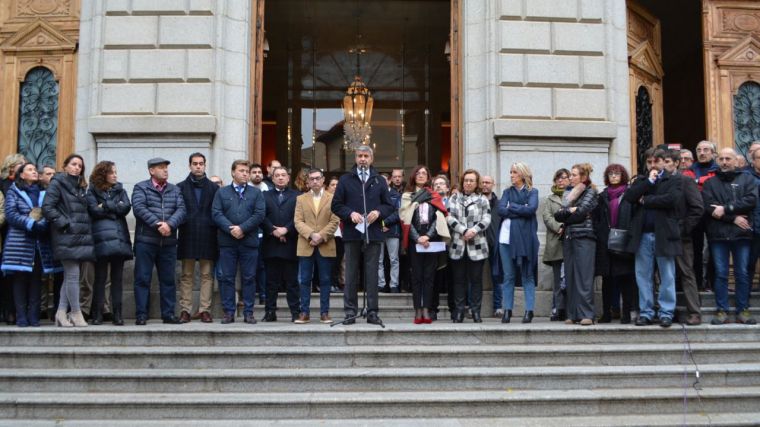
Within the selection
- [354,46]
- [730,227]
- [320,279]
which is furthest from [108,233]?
[354,46]

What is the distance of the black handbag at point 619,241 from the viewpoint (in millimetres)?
8938

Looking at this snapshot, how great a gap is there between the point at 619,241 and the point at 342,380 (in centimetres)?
388

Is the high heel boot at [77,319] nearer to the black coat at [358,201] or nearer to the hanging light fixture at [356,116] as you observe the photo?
the black coat at [358,201]

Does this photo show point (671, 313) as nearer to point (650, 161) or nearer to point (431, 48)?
point (650, 161)

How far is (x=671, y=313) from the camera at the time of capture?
8.60m

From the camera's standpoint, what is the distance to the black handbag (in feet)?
29.3

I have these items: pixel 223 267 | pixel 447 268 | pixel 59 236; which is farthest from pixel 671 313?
pixel 59 236

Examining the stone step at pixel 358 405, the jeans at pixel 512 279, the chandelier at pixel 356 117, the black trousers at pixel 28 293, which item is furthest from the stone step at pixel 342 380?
the chandelier at pixel 356 117

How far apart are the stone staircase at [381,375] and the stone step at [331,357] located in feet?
0.04

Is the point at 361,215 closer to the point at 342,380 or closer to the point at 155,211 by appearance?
the point at 342,380

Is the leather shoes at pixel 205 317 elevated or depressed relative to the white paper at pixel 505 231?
depressed

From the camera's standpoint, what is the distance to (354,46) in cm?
1920

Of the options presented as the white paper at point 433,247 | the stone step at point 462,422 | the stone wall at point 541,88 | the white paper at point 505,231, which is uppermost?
the stone wall at point 541,88

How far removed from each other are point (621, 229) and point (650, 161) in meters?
0.90
